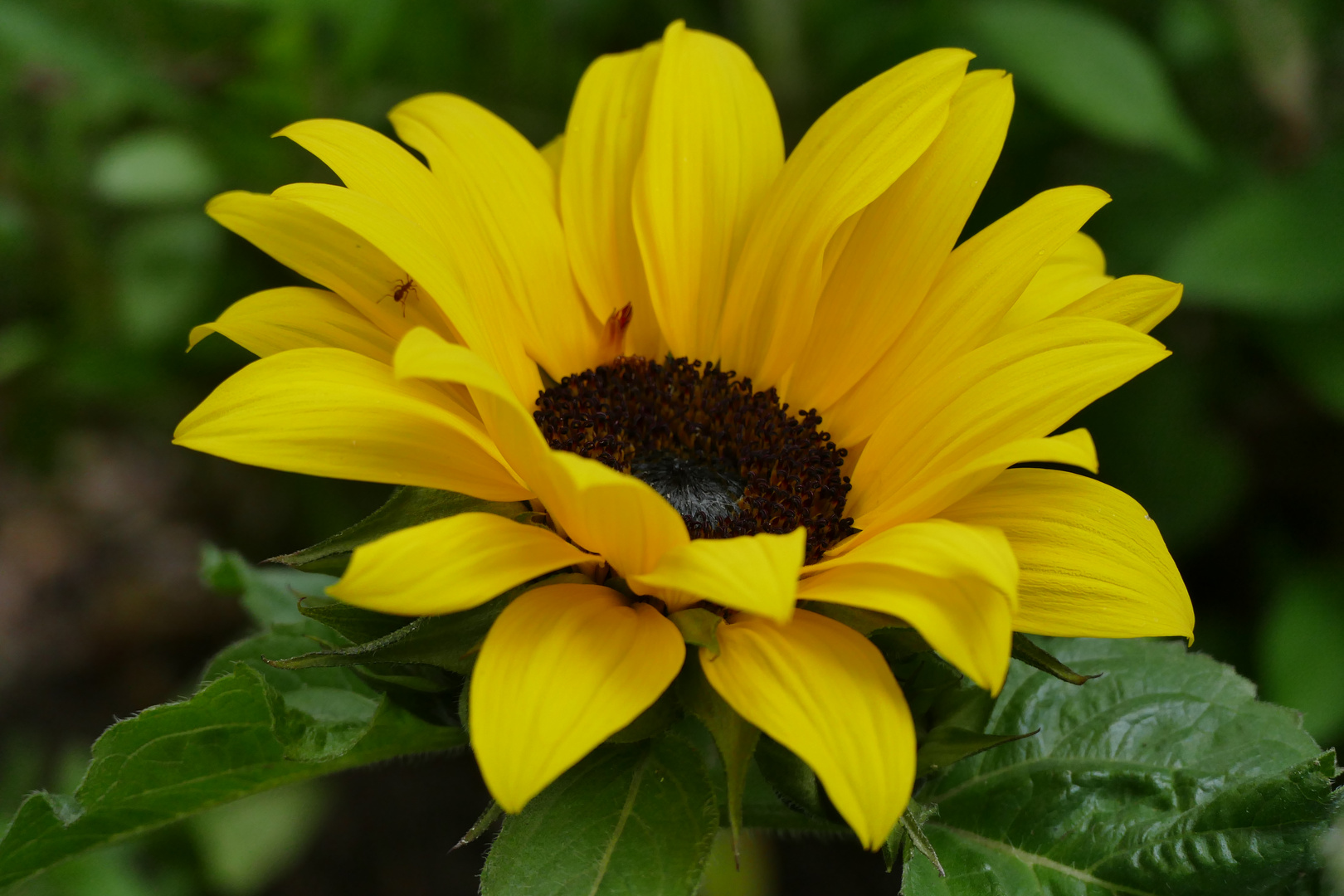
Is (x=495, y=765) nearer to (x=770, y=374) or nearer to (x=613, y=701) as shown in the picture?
(x=613, y=701)

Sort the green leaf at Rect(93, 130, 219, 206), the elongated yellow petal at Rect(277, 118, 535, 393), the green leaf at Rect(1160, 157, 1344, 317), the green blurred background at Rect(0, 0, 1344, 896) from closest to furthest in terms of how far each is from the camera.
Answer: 1. the elongated yellow petal at Rect(277, 118, 535, 393)
2. the green leaf at Rect(1160, 157, 1344, 317)
3. the green blurred background at Rect(0, 0, 1344, 896)
4. the green leaf at Rect(93, 130, 219, 206)

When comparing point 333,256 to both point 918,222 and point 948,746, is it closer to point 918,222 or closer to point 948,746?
point 918,222

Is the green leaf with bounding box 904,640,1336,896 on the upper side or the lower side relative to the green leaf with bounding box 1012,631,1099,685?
lower

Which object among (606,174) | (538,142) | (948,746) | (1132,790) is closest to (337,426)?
(606,174)

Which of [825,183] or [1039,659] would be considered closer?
[1039,659]

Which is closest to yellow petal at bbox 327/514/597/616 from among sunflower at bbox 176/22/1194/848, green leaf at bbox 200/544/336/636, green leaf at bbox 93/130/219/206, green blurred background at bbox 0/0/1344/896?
sunflower at bbox 176/22/1194/848

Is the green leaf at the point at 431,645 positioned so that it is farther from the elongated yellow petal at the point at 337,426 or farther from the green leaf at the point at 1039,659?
the green leaf at the point at 1039,659

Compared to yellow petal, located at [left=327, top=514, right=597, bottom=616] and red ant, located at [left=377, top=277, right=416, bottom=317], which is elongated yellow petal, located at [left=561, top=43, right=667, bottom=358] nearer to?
red ant, located at [left=377, top=277, right=416, bottom=317]
